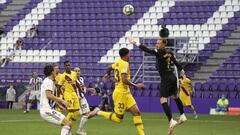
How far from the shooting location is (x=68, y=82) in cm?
1873

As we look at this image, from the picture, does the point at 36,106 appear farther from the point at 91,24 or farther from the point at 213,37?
the point at 213,37

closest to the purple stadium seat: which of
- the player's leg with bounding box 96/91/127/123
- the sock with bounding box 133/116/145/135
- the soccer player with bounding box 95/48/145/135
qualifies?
the soccer player with bounding box 95/48/145/135

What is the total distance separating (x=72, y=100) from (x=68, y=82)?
24.1 inches

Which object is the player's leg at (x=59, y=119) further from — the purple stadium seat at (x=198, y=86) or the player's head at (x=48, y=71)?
the purple stadium seat at (x=198, y=86)

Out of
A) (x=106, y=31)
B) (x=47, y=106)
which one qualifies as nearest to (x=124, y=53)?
(x=47, y=106)

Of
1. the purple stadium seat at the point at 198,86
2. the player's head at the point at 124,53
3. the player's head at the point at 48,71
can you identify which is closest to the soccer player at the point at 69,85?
the player's head at the point at 124,53

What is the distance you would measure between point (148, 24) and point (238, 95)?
32.0ft

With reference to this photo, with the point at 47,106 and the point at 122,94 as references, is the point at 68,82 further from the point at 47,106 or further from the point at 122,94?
the point at 47,106

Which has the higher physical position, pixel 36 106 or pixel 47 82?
pixel 47 82

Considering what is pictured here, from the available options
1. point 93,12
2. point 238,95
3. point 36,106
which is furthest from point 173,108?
point 93,12

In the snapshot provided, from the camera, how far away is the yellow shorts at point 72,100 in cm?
1825

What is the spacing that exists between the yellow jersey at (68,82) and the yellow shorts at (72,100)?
0.13m

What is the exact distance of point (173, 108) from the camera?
34.8 m

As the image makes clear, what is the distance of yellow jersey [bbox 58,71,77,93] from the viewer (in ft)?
61.4
